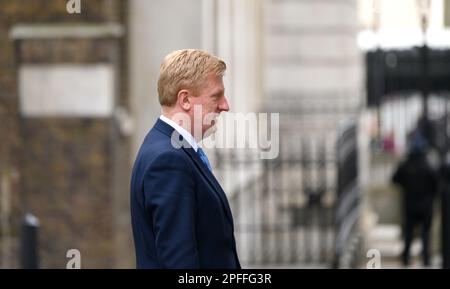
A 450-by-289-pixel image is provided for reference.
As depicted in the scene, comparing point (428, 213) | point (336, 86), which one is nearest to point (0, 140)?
point (428, 213)

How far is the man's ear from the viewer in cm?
373

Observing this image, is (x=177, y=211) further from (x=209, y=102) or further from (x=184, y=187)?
(x=209, y=102)

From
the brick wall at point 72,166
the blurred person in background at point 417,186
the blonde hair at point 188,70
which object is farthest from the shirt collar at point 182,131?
the blurred person in background at point 417,186

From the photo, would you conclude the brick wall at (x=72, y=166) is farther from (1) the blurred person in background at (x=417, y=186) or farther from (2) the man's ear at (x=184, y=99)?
(2) the man's ear at (x=184, y=99)

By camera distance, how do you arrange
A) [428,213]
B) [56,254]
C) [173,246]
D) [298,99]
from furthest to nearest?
[298,99] → [428,213] → [56,254] → [173,246]

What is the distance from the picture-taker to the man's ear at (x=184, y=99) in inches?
147

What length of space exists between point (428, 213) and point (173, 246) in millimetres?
11489

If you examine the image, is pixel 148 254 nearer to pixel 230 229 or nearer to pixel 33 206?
pixel 230 229

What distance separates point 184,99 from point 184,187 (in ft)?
0.83

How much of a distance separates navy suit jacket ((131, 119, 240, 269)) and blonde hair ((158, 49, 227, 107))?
164mm

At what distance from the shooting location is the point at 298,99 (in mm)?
19250

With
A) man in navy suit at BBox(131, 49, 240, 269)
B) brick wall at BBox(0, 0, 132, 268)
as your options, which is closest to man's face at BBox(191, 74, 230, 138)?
man in navy suit at BBox(131, 49, 240, 269)

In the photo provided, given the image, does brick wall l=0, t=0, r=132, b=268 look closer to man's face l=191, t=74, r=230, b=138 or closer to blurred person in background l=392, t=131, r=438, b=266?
blurred person in background l=392, t=131, r=438, b=266

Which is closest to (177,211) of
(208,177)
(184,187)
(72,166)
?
(184,187)
